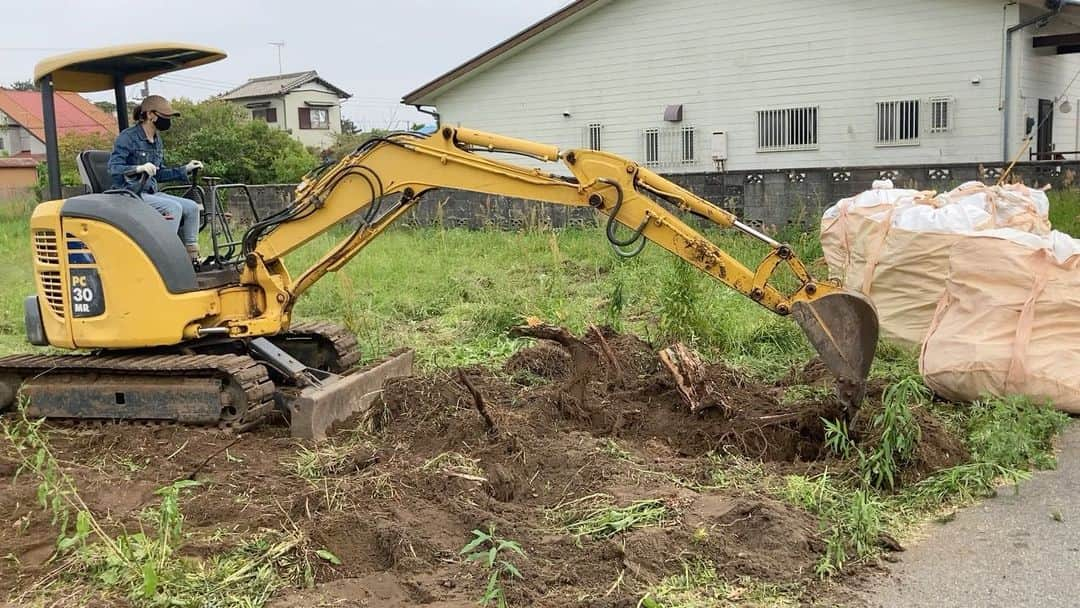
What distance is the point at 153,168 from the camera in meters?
6.43

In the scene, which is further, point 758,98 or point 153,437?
point 758,98

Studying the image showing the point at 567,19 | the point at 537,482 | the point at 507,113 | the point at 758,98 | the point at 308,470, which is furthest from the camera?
the point at 507,113

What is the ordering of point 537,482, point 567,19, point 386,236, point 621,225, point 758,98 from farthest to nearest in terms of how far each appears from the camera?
point 567,19, point 758,98, point 386,236, point 621,225, point 537,482

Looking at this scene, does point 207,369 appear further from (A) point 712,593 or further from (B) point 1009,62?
(B) point 1009,62

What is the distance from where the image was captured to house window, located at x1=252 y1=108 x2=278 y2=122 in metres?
51.6

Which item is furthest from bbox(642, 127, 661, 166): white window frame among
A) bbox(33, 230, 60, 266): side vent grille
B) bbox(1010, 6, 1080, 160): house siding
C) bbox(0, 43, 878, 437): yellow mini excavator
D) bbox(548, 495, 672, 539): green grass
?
bbox(548, 495, 672, 539): green grass

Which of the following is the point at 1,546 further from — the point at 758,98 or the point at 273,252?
the point at 758,98

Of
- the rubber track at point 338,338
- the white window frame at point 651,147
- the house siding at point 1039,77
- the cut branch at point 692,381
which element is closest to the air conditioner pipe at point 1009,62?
the house siding at point 1039,77

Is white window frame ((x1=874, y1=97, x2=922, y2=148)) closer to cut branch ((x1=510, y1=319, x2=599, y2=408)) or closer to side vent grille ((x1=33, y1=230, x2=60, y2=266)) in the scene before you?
cut branch ((x1=510, y1=319, x2=599, y2=408))

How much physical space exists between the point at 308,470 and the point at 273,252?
6.02 ft

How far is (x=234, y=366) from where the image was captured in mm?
6223

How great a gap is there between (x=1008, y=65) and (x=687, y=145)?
20.0ft

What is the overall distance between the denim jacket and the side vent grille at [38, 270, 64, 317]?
0.75m

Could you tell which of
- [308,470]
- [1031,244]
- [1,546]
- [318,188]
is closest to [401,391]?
[308,470]
